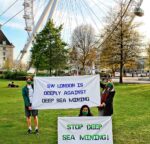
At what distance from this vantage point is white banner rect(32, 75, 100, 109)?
13430 millimetres

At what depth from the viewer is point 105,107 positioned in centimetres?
1394

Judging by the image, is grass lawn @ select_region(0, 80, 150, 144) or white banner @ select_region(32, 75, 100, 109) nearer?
white banner @ select_region(32, 75, 100, 109)

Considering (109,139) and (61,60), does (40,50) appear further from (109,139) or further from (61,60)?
(109,139)

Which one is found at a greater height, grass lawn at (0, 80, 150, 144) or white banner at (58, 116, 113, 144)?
white banner at (58, 116, 113, 144)

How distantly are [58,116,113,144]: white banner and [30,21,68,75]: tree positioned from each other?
6321cm

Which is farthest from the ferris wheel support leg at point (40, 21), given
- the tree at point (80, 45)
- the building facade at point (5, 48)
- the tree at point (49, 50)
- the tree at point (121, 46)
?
the building facade at point (5, 48)

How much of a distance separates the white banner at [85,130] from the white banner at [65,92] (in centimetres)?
323

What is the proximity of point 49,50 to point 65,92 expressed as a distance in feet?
204

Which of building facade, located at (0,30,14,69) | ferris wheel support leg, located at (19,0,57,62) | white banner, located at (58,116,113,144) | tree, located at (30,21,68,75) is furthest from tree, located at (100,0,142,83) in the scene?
building facade, located at (0,30,14,69)

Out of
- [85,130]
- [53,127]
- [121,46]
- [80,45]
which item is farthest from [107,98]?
[80,45]

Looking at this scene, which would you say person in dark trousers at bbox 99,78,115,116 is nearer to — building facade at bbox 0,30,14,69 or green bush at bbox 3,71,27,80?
green bush at bbox 3,71,27,80

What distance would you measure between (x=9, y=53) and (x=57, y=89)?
6708 inches

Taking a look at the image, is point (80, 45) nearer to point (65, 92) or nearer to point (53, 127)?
point (53, 127)

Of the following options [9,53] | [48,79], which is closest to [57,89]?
[48,79]
